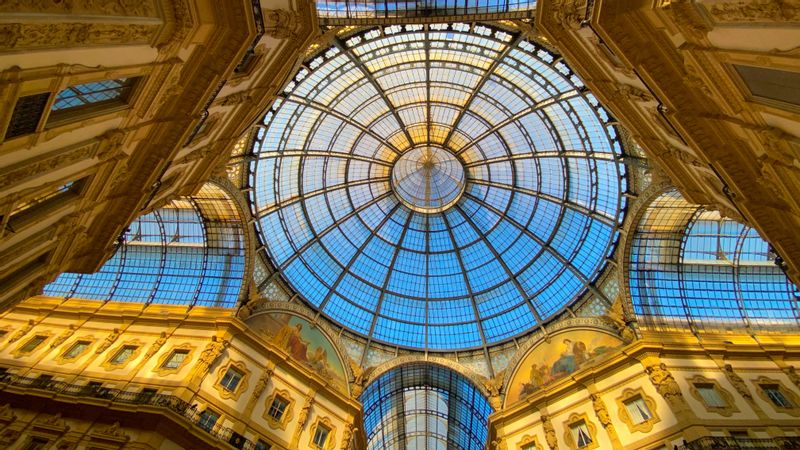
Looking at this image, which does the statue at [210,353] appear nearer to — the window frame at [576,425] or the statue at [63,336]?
the statue at [63,336]

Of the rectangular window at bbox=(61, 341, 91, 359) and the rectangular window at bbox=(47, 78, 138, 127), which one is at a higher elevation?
the rectangular window at bbox=(61, 341, 91, 359)

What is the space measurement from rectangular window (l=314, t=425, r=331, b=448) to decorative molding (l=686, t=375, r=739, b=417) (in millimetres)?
20477

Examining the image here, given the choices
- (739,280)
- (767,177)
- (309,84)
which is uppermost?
(309,84)

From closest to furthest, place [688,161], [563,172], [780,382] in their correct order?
[688,161] < [780,382] < [563,172]

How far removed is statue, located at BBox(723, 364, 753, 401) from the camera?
73.5 feet

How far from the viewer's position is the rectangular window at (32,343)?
82.3 feet

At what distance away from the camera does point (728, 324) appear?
1089 inches

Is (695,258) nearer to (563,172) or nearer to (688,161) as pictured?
(563,172)

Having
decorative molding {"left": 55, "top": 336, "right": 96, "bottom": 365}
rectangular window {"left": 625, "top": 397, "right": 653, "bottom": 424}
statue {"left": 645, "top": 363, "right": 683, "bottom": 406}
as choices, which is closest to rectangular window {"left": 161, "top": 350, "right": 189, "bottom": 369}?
decorative molding {"left": 55, "top": 336, "right": 96, "bottom": 365}

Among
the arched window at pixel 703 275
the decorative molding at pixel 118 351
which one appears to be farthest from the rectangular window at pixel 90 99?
the arched window at pixel 703 275

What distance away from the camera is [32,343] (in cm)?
2559

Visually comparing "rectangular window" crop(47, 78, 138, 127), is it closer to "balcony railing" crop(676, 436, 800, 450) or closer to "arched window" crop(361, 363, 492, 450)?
"balcony railing" crop(676, 436, 800, 450)

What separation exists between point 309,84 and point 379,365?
69.5 ft

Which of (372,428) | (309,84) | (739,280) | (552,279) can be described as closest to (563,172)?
(552,279)
